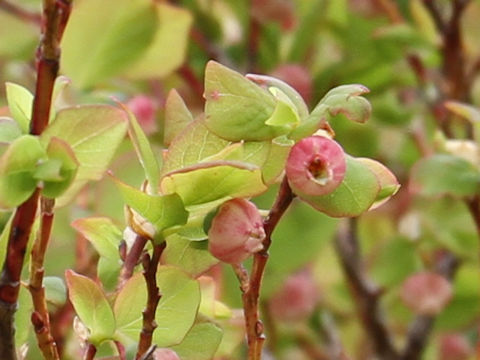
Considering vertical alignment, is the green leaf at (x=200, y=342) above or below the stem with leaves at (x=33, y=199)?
below

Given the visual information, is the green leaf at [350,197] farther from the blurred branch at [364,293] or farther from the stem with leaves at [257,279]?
the blurred branch at [364,293]

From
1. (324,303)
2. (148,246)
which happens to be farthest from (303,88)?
(148,246)

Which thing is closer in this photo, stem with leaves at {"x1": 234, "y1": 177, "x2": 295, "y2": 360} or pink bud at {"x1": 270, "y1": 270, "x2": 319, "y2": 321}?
stem with leaves at {"x1": 234, "y1": 177, "x2": 295, "y2": 360}

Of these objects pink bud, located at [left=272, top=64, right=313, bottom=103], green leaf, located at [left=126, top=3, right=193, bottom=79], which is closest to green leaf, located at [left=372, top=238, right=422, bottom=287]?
pink bud, located at [left=272, top=64, right=313, bottom=103]

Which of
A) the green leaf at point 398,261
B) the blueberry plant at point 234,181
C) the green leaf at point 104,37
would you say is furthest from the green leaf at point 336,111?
the green leaf at point 398,261

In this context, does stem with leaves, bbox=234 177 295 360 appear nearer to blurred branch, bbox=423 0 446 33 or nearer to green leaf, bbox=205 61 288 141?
green leaf, bbox=205 61 288 141

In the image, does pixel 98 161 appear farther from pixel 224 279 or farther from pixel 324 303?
pixel 324 303
